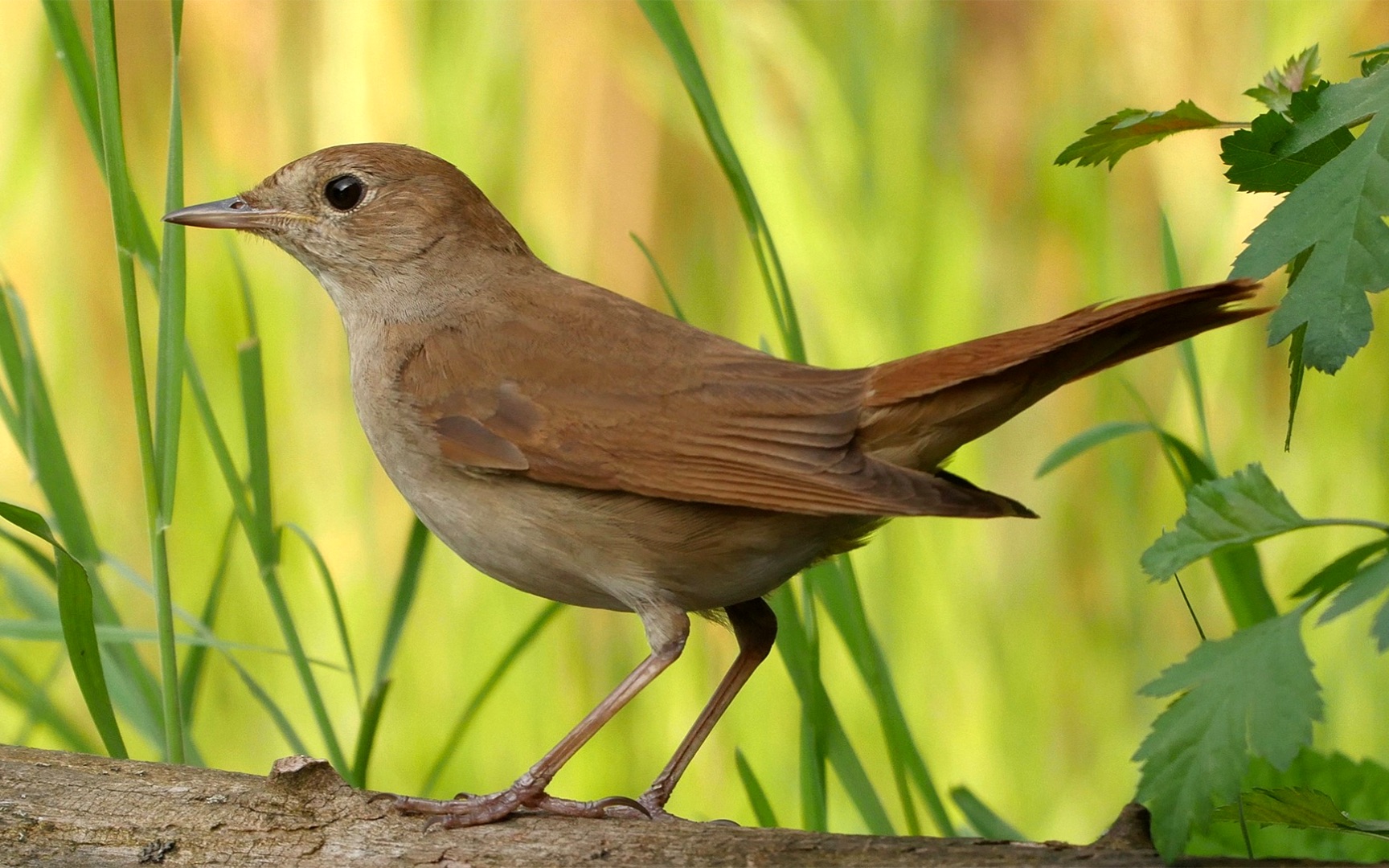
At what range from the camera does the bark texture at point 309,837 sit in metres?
1.70

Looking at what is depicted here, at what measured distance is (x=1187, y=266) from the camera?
3578 mm

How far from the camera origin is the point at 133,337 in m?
2.05

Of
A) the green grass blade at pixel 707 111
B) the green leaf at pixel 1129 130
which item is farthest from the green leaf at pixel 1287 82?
the green grass blade at pixel 707 111

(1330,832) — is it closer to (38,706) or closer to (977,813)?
(977,813)

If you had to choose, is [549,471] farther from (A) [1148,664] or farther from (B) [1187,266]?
(B) [1187,266]

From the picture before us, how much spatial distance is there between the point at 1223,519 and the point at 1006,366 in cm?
37

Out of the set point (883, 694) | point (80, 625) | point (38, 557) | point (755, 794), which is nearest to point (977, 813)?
point (883, 694)

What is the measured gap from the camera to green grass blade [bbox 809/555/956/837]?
224 centimetres

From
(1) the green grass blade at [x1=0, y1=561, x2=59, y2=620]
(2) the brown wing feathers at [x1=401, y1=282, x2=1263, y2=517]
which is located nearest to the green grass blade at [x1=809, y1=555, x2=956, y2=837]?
(2) the brown wing feathers at [x1=401, y1=282, x2=1263, y2=517]

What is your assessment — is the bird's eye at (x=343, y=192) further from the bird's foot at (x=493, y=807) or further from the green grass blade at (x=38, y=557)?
the bird's foot at (x=493, y=807)

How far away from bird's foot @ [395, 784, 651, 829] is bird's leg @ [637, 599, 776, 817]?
0.25 meters

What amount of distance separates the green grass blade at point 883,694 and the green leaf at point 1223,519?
2.52 ft

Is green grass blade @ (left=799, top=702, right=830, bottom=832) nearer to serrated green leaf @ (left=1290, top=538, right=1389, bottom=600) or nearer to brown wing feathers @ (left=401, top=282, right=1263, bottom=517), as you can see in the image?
brown wing feathers @ (left=401, top=282, right=1263, bottom=517)

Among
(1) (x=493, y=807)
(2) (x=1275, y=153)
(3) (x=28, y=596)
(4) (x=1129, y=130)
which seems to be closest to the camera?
(2) (x=1275, y=153)
